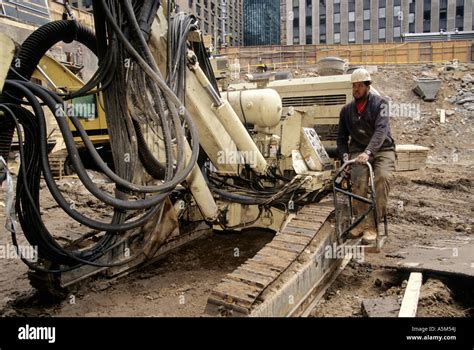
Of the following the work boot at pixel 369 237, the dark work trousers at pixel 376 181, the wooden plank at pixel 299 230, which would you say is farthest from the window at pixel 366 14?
the wooden plank at pixel 299 230

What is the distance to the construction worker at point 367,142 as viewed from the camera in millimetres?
4645

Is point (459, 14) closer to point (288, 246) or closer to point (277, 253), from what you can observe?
point (288, 246)

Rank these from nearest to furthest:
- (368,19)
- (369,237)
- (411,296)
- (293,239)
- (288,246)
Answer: (411,296), (288,246), (293,239), (369,237), (368,19)

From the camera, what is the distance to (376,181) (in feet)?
15.7

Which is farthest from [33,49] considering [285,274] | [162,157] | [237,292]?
[285,274]

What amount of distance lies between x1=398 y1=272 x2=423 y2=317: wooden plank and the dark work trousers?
2.31ft

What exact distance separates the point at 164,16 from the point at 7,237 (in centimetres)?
478

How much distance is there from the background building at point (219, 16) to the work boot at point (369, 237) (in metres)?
41.1

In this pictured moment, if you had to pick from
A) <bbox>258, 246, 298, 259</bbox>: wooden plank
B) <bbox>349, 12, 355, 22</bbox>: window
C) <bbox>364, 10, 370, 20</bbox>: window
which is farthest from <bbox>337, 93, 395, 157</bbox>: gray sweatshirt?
<bbox>349, 12, 355, 22</bbox>: window

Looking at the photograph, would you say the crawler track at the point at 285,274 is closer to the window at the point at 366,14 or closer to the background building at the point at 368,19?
the background building at the point at 368,19

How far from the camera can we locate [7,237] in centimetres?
690

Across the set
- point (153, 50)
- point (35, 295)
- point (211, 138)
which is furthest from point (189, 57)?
point (35, 295)

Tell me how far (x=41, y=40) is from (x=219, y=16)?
2246 inches
